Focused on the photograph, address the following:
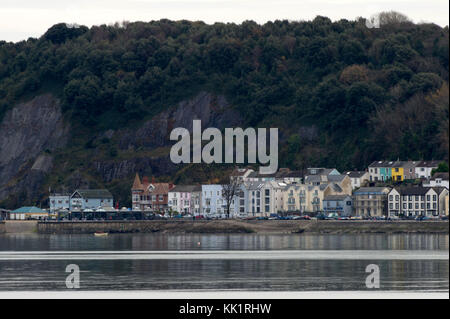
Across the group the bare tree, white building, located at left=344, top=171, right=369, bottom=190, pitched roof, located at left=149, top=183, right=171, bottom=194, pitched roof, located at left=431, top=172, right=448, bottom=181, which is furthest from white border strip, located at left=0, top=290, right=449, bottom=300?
pitched roof, located at left=149, top=183, right=171, bottom=194

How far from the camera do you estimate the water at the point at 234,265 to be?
160ft

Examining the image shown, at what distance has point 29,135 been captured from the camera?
175m

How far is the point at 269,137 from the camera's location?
153 metres

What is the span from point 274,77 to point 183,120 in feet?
59.9

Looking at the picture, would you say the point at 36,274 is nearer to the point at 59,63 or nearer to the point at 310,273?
the point at 310,273

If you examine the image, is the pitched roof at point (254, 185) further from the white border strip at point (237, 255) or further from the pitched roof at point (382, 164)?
the white border strip at point (237, 255)

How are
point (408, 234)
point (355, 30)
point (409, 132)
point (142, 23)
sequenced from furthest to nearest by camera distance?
1. point (142, 23)
2. point (355, 30)
3. point (409, 132)
4. point (408, 234)

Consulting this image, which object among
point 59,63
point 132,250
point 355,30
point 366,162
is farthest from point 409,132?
point 59,63

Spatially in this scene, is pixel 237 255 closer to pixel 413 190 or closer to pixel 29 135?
pixel 413 190

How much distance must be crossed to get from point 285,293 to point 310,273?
1009 centimetres

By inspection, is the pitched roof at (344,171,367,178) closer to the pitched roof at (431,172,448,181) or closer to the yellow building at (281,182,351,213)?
the yellow building at (281,182,351,213)

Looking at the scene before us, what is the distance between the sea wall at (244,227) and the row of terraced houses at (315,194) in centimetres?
1336

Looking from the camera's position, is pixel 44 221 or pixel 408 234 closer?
pixel 408 234

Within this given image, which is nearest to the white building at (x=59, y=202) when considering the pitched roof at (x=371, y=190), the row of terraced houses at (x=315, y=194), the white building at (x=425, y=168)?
the row of terraced houses at (x=315, y=194)
